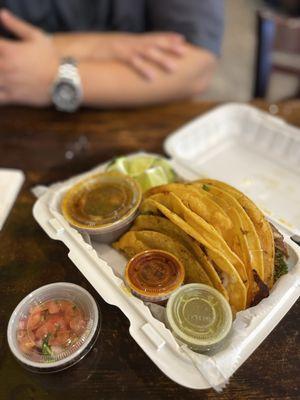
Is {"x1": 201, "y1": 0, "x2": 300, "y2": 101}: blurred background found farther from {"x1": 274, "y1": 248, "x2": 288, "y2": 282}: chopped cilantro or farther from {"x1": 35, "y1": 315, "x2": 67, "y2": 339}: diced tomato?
{"x1": 35, "y1": 315, "x2": 67, "y2": 339}: diced tomato

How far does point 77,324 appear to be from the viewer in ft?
2.33

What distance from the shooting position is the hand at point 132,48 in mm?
1342

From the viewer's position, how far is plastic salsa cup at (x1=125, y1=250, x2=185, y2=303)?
691 millimetres

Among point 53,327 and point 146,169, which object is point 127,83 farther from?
point 53,327

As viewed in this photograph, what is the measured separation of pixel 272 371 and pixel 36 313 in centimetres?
45

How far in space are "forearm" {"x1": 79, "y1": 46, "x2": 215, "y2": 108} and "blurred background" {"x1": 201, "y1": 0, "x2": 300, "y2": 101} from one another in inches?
8.9

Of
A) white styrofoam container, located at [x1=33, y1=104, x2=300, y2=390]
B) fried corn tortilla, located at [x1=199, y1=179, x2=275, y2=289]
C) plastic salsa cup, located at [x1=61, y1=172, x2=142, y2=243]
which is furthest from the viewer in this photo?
plastic salsa cup, located at [x1=61, y1=172, x2=142, y2=243]

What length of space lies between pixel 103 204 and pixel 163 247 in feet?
0.63

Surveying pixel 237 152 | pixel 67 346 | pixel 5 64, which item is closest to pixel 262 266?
pixel 67 346

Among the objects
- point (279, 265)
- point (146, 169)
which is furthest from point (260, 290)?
point (146, 169)

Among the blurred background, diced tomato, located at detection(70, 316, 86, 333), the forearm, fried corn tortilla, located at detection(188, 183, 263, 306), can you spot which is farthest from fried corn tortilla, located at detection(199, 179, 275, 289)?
the blurred background

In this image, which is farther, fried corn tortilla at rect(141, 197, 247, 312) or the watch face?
the watch face

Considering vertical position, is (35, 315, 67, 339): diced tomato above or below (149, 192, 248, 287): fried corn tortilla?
below

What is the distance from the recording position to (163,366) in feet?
1.97
